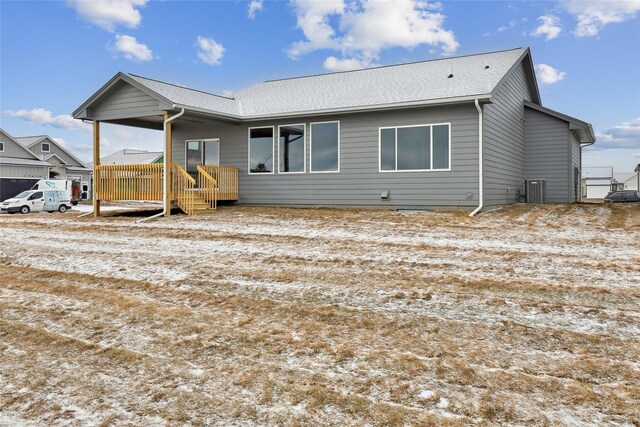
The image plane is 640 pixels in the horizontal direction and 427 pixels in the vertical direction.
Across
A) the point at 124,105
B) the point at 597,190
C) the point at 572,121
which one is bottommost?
the point at 597,190

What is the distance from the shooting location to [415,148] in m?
13.1

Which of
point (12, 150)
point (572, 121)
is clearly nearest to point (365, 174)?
point (572, 121)

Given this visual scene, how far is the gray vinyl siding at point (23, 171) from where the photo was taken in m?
30.9

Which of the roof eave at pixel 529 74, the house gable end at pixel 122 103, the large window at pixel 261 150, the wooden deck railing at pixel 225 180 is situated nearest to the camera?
the house gable end at pixel 122 103

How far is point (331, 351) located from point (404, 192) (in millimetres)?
10144

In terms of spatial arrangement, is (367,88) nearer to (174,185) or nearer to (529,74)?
(529,74)

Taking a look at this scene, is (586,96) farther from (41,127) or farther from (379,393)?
(41,127)

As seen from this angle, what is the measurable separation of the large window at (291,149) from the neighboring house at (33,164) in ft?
82.8

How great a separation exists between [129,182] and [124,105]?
244 cm

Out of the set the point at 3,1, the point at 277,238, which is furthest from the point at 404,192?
the point at 3,1

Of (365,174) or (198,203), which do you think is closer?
(365,174)

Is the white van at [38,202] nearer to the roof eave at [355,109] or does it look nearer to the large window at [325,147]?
the roof eave at [355,109]

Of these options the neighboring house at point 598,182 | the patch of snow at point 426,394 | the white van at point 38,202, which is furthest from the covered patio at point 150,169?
the neighboring house at point 598,182

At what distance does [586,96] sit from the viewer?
23.2m
